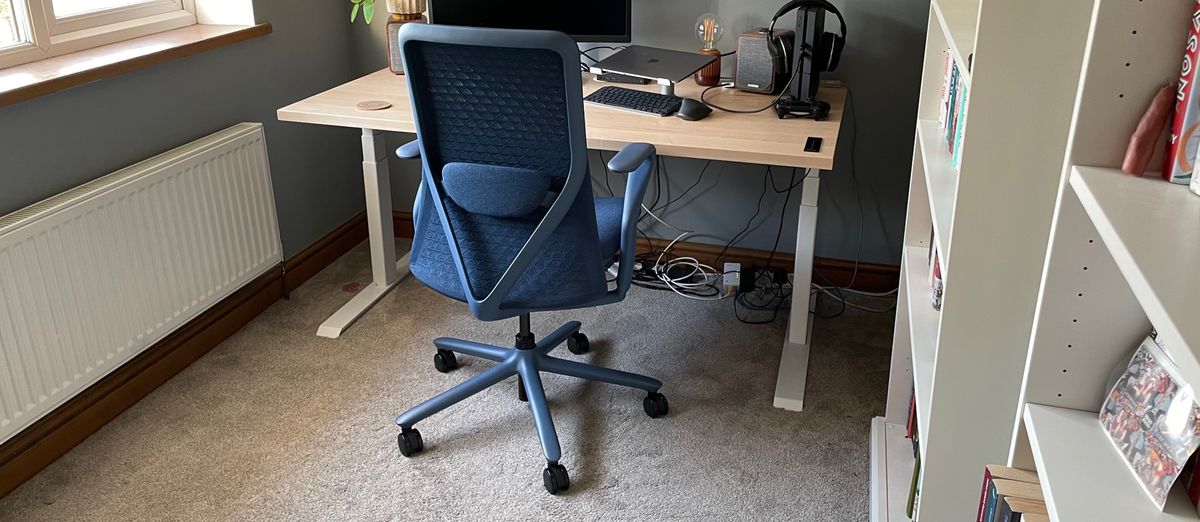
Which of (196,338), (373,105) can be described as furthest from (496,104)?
(196,338)

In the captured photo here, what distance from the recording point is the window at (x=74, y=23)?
2.21 metres

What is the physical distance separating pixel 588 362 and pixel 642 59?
35.1 inches

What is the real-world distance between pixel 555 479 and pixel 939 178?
101cm

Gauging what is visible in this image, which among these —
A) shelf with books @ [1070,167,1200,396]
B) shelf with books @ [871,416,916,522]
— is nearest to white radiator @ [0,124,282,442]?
shelf with books @ [871,416,916,522]

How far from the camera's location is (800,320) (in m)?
2.65

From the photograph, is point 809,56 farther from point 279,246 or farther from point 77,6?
point 77,6

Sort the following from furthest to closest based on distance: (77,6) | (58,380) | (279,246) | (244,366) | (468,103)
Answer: (279,246), (244,366), (77,6), (58,380), (468,103)

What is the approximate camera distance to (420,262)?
2113mm

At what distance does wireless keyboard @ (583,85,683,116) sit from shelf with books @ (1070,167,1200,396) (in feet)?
5.11

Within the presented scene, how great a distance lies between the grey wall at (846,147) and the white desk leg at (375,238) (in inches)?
19.0

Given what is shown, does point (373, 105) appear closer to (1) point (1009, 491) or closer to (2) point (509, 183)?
(2) point (509, 183)

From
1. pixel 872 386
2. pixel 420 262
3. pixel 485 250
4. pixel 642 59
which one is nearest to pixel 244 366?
pixel 420 262

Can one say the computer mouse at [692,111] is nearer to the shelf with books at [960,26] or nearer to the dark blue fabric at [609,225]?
the dark blue fabric at [609,225]

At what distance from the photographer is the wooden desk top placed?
215cm
